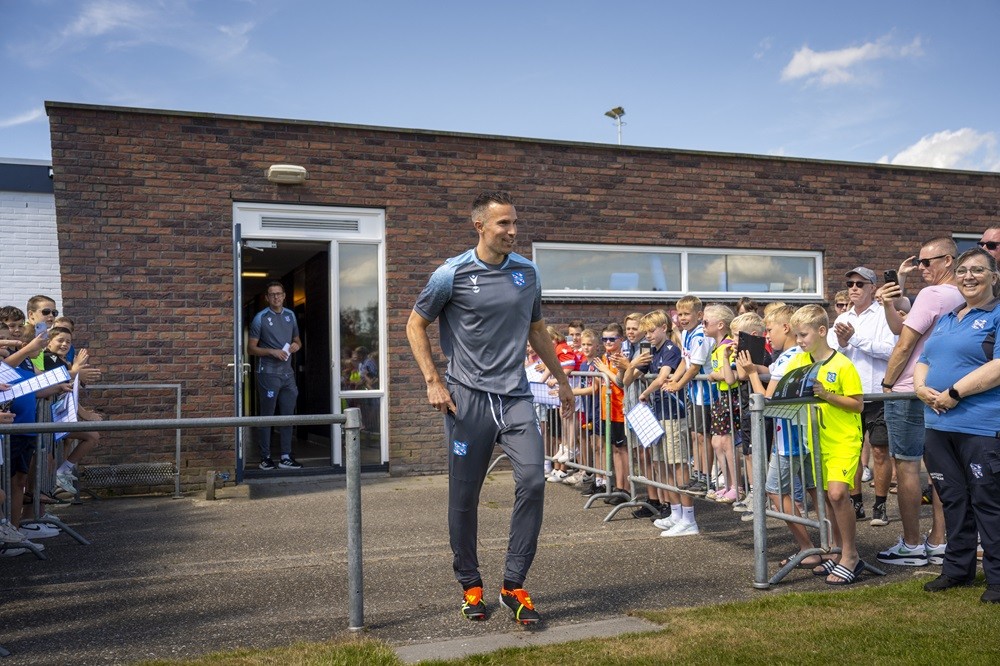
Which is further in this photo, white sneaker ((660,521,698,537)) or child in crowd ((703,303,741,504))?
white sneaker ((660,521,698,537))

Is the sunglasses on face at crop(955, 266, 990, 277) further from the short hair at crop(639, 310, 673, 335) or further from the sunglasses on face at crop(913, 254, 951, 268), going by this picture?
the short hair at crop(639, 310, 673, 335)

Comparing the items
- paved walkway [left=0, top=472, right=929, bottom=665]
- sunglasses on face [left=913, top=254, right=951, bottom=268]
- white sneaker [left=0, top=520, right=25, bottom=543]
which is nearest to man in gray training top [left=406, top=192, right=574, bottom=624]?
paved walkway [left=0, top=472, right=929, bottom=665]

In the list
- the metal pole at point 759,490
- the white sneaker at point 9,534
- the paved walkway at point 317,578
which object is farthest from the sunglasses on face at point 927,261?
the white sneaker at point 9,534

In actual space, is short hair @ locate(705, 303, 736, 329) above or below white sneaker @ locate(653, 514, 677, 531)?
above

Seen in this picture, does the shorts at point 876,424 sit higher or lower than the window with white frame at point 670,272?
lower

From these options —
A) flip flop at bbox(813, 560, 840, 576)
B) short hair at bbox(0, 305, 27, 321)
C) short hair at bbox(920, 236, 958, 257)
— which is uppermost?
short hair at bbox(920, 236, 958, 257)

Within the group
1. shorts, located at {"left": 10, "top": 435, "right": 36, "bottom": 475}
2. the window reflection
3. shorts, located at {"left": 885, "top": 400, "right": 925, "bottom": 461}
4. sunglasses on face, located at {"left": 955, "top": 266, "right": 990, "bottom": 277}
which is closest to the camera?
sunglasses on face, located at {"left": 955, "top": 266, "right": 990, "bottom": 277}

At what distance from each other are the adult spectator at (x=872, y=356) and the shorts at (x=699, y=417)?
1227 millimetres

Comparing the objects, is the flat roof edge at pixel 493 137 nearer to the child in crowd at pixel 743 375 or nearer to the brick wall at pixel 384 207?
the brick wall at pixel 384 207

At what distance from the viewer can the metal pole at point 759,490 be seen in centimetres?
540

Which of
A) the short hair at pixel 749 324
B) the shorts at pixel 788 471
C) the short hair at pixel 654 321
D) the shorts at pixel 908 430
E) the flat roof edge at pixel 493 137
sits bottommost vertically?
the shorts at pixel 788 471

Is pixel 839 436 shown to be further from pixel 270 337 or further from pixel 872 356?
pixel 270 337

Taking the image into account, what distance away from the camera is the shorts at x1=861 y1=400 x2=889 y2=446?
7.41m

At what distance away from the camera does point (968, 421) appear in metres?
5.09
